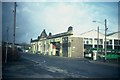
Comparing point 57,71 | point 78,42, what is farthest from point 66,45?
point 57,71

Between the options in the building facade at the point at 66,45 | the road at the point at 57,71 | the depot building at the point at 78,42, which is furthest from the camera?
the depot building at the point at 78,42

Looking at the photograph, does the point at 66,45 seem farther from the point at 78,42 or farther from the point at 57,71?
the point at 57,71

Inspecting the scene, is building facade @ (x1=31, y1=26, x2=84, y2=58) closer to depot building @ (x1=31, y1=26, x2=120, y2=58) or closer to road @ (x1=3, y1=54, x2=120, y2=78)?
depot building @ (x1=31, y1=26, x2=120, y2=58)

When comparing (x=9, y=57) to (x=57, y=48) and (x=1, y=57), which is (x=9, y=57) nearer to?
(x=1, y=57)

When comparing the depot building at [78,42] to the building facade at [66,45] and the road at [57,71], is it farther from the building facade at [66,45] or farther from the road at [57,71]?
the road at [57,71]

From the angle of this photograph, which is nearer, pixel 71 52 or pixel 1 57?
pixel 1 57

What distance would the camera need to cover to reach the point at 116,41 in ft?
251

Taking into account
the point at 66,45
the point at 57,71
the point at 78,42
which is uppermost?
the point at 78,42

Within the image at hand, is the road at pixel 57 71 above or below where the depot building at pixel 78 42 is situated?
below

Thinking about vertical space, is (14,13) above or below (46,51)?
above

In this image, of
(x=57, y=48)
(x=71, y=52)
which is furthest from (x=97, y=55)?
(x=57, y=48)

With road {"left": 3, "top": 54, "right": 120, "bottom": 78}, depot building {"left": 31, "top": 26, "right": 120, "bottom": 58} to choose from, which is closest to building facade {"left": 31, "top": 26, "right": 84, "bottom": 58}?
depot building {"left": 31, "top": 26, "right": 120, "bottom": 58}

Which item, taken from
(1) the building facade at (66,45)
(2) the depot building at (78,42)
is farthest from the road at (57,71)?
(2) the depot building at (78,42)

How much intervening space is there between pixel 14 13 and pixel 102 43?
4491cm
